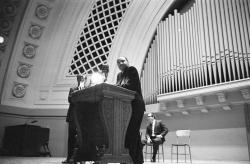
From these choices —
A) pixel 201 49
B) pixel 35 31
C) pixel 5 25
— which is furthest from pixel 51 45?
pixel 201 49

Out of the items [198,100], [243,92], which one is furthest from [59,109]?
[243,92]

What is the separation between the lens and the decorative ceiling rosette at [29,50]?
8.26 metres

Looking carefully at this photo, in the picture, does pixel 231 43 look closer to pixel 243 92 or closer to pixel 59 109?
pixel 243 92

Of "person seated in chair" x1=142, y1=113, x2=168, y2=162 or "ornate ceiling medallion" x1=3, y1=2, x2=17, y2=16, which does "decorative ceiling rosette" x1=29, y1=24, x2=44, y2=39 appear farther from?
"person seated in chair" x1=142, y1=113, x2=168, y2=162

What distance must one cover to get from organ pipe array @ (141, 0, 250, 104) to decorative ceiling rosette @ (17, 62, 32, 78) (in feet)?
11.6

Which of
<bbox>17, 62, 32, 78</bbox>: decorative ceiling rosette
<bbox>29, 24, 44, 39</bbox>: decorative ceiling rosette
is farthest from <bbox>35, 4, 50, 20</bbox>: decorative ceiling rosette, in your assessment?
<bbox>17, 62, 32, 78</bbox>: decorative ceiling rosette

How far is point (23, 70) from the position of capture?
326 inches

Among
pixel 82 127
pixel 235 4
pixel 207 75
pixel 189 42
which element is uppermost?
pixel 235 4

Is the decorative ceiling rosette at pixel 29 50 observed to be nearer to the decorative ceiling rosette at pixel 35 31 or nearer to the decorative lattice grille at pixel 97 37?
the decorative ceiling rosette at pixel 35 31

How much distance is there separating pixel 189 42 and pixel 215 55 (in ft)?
3.15

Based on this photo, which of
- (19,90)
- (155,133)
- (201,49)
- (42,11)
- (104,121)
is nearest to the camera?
(104,121)

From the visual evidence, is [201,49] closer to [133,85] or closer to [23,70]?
[133,85]

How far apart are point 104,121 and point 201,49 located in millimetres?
4290

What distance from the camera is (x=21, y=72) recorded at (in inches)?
324
